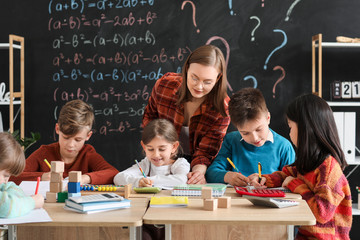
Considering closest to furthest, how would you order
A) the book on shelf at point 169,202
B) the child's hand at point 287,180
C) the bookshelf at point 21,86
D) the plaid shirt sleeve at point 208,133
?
the book on shelf at point 169,202, the child's hand at point 287,180, the plaid shirt sleeve at point 208,133, the bookshelf at point 21,86

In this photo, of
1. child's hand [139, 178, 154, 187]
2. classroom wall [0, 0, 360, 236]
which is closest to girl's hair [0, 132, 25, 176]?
child's hand [139, 178, 154, 187]

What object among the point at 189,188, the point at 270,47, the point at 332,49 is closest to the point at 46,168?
the point at 189,188

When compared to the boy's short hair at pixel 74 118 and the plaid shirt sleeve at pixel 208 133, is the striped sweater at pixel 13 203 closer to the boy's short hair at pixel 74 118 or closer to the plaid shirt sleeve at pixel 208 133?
the boy's short hair at pixel 74 118

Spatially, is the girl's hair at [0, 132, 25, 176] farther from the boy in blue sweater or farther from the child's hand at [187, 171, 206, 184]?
the boy in blue sweater

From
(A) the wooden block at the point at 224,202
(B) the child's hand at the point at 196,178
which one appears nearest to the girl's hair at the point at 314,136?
(A) the wooden block at the point at 224,202

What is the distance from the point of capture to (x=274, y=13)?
3.56 meters

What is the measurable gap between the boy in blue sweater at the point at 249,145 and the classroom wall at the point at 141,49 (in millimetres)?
1139

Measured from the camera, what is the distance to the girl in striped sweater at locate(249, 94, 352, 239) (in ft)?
5.73

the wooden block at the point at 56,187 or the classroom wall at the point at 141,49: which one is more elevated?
the classroom wall at the point at 141,49

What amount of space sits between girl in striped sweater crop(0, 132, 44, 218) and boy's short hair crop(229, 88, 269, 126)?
107cm

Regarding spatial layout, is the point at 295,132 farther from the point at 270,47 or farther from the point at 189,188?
the point at 270,47

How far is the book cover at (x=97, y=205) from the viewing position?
1.59 m

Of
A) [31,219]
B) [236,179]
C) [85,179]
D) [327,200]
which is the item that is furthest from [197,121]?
[31,219]

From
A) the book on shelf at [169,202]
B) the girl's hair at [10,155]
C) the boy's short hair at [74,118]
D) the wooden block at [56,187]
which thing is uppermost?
the boy's short hair at [74,118]
